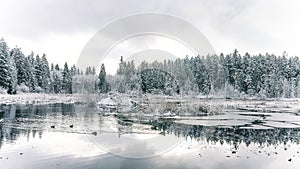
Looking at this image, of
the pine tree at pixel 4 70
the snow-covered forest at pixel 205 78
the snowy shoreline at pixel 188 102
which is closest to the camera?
the snowy shoreline at pixel 188 102

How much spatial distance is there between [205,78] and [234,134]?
70.2 meters

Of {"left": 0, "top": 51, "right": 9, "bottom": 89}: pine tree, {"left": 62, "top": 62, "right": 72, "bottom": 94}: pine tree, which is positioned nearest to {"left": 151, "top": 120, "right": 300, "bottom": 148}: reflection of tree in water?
{"left": 0, "top": 51, "right": 9, "bottom": 89}: pine tree

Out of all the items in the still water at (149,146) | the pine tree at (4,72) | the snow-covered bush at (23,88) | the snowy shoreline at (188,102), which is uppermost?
the pine tree at (4,72)

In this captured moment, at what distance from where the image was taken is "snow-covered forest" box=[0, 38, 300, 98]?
9125 centimetres

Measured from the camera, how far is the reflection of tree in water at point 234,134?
73.2 ft

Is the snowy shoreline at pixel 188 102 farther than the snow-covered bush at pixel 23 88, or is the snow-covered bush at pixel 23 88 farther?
the snow-covered bush at pixel 23 88

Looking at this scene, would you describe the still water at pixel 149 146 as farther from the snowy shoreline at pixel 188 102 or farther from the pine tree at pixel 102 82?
the pine tree at pixel 102 82

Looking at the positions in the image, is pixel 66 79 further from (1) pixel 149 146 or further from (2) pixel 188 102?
(1) pixel 149 146

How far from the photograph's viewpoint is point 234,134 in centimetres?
2475

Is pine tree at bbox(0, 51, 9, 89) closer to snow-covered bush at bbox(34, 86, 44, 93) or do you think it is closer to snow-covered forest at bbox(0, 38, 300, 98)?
snow-covered forest at bbox(0, 38, 300, 98)

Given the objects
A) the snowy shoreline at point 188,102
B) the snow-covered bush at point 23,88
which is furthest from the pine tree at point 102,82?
the snowy shoreline at point 188,102

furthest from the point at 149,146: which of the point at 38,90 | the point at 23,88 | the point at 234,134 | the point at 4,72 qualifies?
the point at 38,90

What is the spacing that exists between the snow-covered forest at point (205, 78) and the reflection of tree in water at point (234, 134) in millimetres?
62478

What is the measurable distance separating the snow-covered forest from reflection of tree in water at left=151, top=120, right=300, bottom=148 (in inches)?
2460
